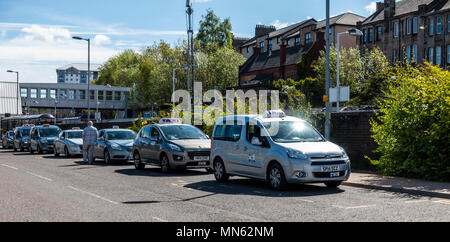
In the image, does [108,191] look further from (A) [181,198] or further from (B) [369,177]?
(B) [369,177]

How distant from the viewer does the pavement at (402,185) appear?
39.3ft

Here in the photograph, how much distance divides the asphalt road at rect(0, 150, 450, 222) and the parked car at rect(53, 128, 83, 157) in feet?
42.9

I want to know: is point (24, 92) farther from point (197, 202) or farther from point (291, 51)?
point (197, 202)

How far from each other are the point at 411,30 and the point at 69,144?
46.8 m

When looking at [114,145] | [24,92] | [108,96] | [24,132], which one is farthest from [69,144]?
[108,96]

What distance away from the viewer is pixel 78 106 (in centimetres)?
9875

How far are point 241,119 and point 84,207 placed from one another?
18.8 ft

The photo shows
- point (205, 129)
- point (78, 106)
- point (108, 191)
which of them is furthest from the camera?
point (78, 106)

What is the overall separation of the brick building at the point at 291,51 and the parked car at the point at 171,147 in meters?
46.2

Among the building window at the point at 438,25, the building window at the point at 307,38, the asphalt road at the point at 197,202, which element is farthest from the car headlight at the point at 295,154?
the building window at the point at 307,38

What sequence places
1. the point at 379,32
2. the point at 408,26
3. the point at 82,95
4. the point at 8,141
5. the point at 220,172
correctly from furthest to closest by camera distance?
the point at 82,95 → the point at 379,32 → the point at 408,26 → the point at 8,141 → the point at 220,172

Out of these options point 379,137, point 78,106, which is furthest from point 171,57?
point 379,137

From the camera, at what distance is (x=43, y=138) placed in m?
34.1

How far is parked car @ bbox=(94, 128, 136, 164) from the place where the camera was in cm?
2283
